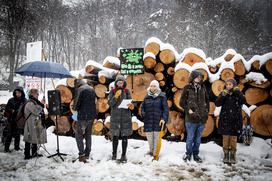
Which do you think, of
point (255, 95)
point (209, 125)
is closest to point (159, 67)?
point (209, 125)

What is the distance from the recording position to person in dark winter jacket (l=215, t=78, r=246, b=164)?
5602 millimetres

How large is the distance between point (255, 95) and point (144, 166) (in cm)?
390

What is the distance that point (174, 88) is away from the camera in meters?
7.42

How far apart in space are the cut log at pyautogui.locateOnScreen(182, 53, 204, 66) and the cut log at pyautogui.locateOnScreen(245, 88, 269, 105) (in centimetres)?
161

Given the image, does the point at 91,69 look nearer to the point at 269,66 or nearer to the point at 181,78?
the point at 181,78

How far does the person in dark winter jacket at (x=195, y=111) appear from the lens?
5.70 m

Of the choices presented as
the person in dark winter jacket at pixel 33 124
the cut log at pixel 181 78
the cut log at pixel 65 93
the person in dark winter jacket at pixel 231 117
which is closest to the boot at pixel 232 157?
the person in dark winter jacket at pixel 231 117

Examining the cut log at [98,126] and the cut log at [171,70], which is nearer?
the cut log at [171,70]

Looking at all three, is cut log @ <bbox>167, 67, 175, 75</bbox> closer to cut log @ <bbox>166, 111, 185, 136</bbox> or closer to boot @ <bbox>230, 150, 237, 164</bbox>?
cut log @ <bbox>166, 111, 185, 136</bbox>

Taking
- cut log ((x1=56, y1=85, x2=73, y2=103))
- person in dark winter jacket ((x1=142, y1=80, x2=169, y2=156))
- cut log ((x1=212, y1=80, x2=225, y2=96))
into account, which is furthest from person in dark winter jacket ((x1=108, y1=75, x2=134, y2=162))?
cut log ((x1=56, y1=85, x2=73, y2=103))

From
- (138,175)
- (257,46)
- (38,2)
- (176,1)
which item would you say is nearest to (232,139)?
(138,175)

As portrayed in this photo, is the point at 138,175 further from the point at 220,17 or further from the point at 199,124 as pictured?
the point at 220,17

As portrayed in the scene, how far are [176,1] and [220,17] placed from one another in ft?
15.2

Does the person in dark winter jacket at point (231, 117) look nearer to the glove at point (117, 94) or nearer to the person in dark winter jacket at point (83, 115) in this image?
the glove at point (117, 94)
